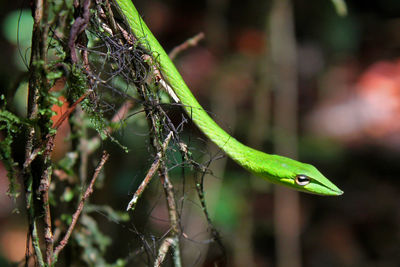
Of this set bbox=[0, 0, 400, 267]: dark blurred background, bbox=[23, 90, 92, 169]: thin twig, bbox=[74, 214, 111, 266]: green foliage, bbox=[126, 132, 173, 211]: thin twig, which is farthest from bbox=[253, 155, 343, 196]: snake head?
bbox=[0, 0, 400, 267]: dark blurred background

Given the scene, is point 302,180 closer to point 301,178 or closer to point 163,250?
point 301,178

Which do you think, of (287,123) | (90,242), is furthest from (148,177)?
(287,123)

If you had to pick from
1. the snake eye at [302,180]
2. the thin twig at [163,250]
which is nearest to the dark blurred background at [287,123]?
the snake eye at [302,180]

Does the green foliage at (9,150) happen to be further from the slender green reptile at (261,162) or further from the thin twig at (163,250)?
the slender green reptile at (261,162)

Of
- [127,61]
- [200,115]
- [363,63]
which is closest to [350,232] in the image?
[363,63]

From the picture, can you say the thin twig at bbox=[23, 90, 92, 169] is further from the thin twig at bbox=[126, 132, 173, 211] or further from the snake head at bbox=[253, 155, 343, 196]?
the snake head at bbox=[253, 155, 343, 196]
